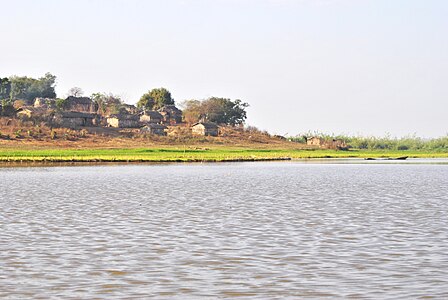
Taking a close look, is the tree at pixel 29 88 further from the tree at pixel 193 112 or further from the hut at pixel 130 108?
the tree at pixel 193 112

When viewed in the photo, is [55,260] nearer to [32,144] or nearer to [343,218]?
[343,218]

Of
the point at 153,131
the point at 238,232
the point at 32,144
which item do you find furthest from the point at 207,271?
the point at 153,131

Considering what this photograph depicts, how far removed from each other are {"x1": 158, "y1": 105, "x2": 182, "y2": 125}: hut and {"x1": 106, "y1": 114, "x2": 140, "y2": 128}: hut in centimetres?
1106

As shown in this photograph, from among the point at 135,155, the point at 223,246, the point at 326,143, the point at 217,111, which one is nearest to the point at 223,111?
the point at 217,111

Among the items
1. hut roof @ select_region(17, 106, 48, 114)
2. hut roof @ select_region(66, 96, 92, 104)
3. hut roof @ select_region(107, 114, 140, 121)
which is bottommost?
hut roof @ select_region(107, 114, 140, 121)

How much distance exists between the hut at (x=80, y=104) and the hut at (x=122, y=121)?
13903 millimetres

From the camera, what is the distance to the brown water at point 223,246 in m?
13.7

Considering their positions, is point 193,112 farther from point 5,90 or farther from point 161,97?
point 5,90

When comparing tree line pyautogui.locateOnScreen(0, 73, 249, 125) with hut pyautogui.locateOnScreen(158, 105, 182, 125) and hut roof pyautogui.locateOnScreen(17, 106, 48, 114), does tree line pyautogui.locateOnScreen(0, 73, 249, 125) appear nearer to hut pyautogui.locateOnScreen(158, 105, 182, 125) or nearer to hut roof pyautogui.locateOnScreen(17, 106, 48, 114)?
hut pyautogui.locateOnScreen(158, 105, 182, 125)

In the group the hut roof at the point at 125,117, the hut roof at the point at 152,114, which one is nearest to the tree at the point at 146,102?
the hut roof at the point at 152,114

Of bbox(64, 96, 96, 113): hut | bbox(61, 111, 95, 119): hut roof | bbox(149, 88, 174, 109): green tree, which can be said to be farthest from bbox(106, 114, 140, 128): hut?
bbox(149, 88, 174, 109): green tree

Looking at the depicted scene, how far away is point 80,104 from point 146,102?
21169mm

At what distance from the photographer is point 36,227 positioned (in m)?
22.7

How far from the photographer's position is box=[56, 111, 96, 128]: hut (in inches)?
4552
